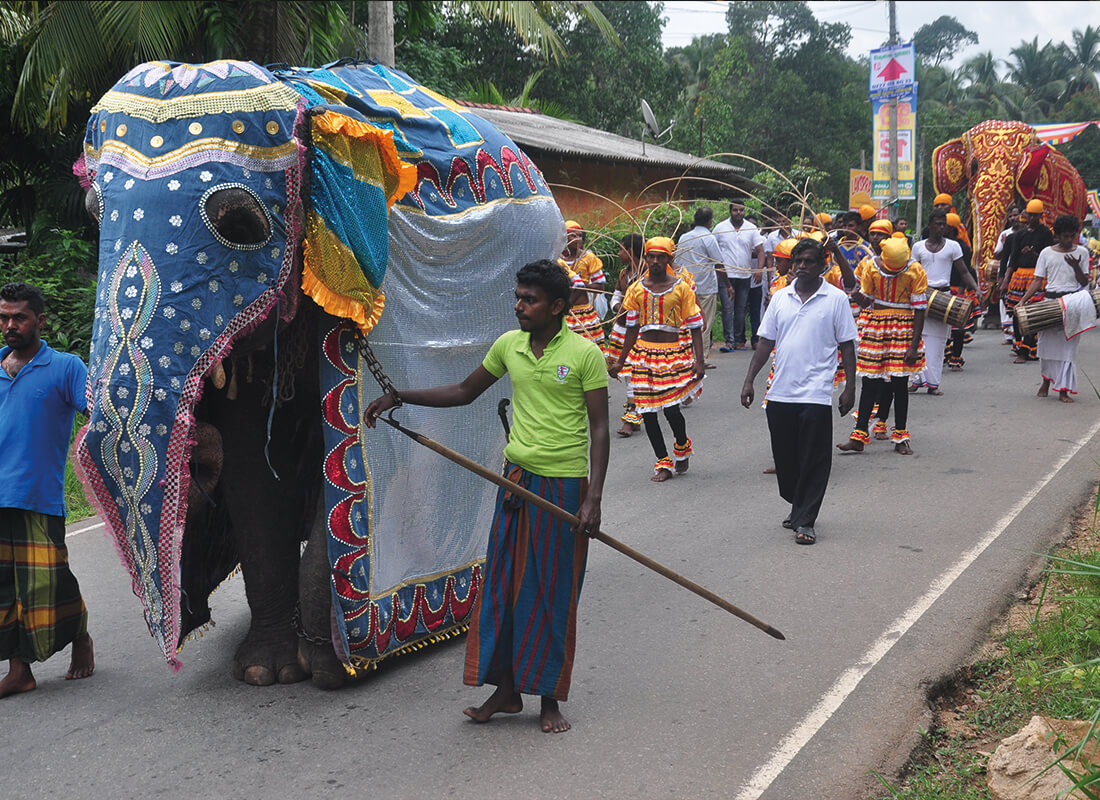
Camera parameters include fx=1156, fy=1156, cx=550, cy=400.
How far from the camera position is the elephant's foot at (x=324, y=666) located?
4605 mm

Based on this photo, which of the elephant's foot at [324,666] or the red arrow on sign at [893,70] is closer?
the elephant's foot at [324,666]

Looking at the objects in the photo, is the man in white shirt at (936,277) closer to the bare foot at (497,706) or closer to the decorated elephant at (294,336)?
the decorated elephant at (294,336)

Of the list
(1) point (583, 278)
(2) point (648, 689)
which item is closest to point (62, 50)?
(1) point (583, 278)

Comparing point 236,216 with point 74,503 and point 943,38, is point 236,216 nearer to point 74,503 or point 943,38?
point 74,503

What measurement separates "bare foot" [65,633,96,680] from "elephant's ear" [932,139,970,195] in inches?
599

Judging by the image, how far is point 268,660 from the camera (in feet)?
15.4

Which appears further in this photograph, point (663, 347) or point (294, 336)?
point (663, 347)

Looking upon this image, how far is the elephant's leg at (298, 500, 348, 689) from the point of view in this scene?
15.1 feet

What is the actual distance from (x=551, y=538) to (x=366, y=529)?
0.83 metres

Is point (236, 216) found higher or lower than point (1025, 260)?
higher

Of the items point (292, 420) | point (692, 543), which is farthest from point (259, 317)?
point (692, 543)

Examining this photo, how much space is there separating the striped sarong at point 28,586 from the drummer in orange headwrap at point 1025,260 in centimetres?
1127

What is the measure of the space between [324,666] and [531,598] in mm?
985

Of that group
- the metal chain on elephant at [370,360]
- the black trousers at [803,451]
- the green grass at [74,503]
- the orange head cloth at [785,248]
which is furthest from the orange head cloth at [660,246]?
the green grass at [74,503]
